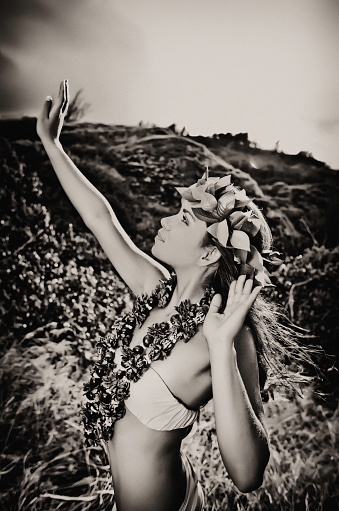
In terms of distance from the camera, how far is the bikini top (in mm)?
1611

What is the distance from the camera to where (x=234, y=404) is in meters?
1.42

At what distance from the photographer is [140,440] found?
1631mm

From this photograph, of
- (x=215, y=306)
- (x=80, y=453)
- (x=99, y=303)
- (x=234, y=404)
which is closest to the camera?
(x=234, y=404)

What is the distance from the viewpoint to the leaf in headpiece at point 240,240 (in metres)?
1.58

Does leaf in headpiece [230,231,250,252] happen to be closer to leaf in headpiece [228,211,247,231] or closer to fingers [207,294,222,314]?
leaf in headpiece [228,211,247,231]

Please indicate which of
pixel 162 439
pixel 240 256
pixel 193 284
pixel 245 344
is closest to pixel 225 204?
pixel 240 256

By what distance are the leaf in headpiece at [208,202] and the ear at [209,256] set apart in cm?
12

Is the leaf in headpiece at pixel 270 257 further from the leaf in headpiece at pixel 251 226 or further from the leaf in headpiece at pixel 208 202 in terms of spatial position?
the leaf in headpiece at pixel 208 202

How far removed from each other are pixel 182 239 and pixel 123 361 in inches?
15.2

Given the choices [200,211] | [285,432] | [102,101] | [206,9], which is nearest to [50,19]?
[102,101]

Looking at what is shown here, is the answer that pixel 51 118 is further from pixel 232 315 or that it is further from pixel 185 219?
pixel 232 315

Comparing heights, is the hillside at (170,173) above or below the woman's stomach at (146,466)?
above

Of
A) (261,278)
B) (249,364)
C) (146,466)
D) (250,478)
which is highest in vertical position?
(261,278)

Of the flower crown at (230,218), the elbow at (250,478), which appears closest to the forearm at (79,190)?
the flower crown at (230,218)
